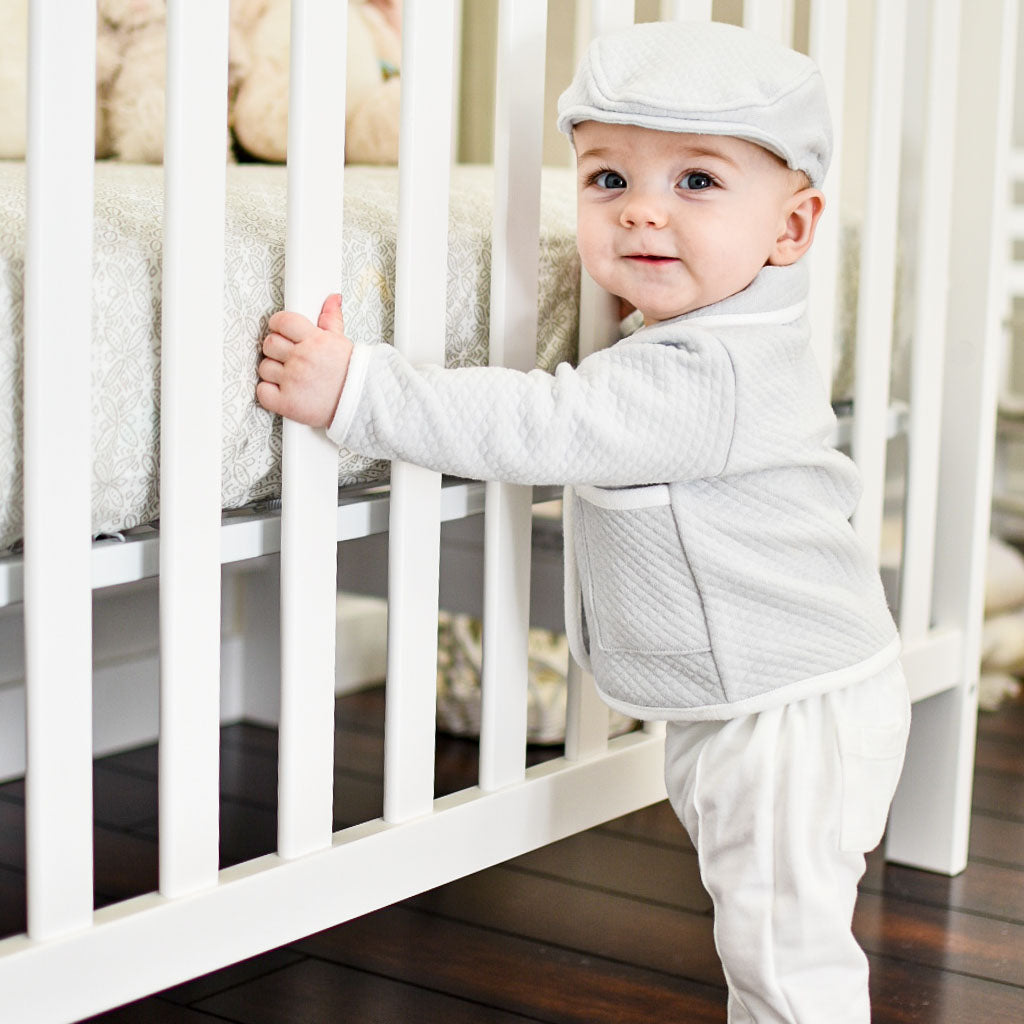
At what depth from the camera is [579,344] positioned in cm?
105

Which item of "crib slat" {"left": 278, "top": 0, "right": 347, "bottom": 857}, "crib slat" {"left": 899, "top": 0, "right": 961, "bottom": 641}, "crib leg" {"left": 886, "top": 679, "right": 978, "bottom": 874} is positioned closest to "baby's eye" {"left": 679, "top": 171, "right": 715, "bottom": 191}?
"crib slat" {"left": 278, "top": 0, "right": 347, "bottom": 857}

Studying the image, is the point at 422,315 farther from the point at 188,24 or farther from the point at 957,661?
the point at 957,661

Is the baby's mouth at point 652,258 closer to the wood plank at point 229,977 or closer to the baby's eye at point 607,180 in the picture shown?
the baby's eye at point 607,180

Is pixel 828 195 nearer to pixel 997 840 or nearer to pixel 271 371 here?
pixel 271 371

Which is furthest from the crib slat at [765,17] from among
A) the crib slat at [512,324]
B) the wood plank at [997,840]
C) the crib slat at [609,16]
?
the wood plank at [997,840]

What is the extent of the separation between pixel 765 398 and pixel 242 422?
327 millimetres

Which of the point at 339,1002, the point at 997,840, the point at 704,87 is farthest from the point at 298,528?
the point at 997,840

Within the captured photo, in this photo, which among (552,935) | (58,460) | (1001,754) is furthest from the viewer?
(1001,754)

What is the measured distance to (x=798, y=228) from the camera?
974 mm

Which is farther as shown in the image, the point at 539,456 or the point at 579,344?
the point at 579,344

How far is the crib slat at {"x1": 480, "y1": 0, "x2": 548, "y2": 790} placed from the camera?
929 mm

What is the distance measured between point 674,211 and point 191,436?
34 cm

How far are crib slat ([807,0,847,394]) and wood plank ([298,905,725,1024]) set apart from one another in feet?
1.62

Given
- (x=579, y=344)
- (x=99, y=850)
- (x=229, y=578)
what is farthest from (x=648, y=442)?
(x=229, y=578)
